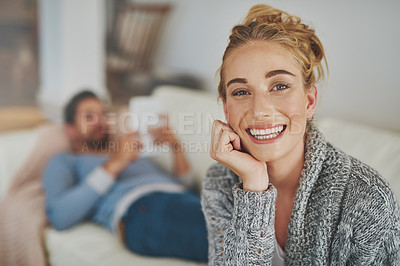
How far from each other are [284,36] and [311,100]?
0.09m

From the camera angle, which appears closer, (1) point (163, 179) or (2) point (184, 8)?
(1) point (163, 179)

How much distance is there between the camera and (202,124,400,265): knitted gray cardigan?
0.51 m

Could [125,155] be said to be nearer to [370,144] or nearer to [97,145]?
[97,145]

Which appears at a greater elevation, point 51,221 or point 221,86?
point 221,86

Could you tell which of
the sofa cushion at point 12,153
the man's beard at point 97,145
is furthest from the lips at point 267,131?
the sofa cushion at point 12,153

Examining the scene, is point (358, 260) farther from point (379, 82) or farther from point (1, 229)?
point (1, 229)

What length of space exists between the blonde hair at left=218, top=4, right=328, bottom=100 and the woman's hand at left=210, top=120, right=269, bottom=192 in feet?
0.33

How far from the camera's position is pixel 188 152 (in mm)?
1043

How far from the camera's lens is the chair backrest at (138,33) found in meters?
1.53

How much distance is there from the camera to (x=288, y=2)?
0.59 m

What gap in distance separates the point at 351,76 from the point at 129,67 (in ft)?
3.68

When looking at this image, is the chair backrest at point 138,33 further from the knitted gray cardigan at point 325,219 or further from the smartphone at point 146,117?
the knitted gray cardigan at point 325,219

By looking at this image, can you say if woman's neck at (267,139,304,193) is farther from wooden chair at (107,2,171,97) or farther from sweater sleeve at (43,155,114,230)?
wooden chair at (107,2,171,97)

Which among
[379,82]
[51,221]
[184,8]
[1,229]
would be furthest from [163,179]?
[379,82]
